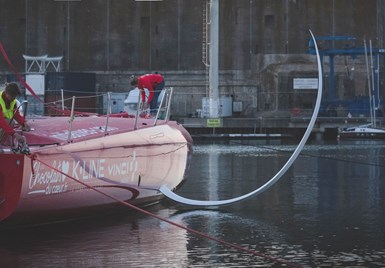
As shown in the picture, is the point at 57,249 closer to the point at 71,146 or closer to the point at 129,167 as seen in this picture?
the point at 71,146

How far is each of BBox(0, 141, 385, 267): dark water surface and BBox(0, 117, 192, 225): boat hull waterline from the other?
1.18 feet

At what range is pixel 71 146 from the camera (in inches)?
382

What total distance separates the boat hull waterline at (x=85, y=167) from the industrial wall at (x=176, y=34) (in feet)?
139

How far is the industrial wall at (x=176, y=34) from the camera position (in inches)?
2211

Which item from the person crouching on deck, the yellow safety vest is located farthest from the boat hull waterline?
the yellow safety vest

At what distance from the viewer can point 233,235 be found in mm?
9711

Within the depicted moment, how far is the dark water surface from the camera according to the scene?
26.9ft

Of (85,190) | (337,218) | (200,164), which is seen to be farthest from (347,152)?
(85,190)

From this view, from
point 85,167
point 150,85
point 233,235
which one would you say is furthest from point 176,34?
point 233,235

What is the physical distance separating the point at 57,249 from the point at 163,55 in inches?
1947

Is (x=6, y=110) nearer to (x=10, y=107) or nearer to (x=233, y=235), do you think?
(x=10, y=107)

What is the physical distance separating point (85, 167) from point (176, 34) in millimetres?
48327

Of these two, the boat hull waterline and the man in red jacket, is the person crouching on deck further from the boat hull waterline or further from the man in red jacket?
the man in red jacket

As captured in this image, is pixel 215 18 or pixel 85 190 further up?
pixel 215 18
